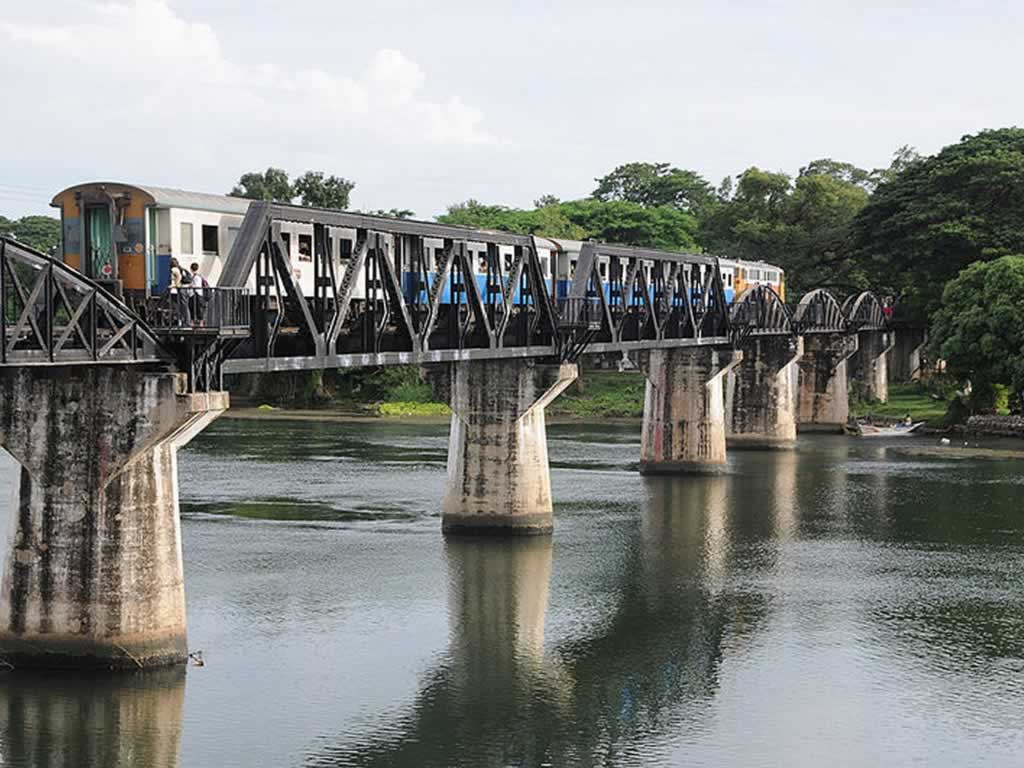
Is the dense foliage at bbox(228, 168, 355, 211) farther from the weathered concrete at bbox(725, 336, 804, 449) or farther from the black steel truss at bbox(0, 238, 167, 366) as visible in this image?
the black steel truss at bbox(0, 238, 167, 366)

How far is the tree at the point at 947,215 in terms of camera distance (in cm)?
11281

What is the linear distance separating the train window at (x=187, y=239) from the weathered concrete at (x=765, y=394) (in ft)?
196

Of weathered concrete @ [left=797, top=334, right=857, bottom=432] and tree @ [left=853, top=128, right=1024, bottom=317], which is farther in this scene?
tree @ [left=853, top=128, right=1024, bottom=317]

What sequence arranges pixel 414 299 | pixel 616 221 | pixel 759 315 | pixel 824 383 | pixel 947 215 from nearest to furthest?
pixel 414 299
pixel 759 315
pixel 824 383
pixel 947 215
pixel 616 221

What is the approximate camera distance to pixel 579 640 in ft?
137

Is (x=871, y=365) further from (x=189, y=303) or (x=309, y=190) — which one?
(x=189, y=303)

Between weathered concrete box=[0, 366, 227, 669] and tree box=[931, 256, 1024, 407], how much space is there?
6830 cm

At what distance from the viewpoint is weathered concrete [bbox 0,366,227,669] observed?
3381 cm

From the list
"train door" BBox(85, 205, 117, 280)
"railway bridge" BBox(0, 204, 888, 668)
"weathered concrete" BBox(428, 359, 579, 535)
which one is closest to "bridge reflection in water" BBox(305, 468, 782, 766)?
"weathered concrete" BBox(428, 359, 579, 535)

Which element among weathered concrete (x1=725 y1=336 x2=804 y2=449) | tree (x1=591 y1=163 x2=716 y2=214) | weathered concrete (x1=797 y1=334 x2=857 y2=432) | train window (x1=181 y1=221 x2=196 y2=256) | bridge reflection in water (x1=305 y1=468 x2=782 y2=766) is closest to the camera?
bridge reflection in water (x1=305 y1=468 x2=782 y2=766)

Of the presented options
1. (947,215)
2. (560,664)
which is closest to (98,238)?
(560,664)

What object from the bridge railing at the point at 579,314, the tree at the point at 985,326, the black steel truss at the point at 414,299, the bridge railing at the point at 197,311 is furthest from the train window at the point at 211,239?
the tree at the point at 985,326

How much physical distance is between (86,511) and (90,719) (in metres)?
4.36

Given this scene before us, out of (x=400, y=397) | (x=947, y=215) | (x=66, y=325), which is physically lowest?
(x=400, y=397)
